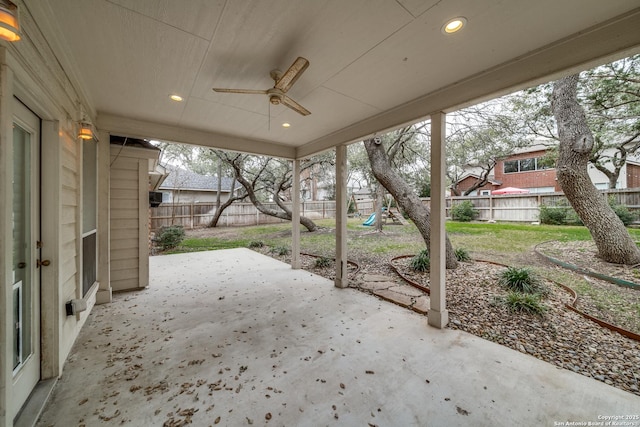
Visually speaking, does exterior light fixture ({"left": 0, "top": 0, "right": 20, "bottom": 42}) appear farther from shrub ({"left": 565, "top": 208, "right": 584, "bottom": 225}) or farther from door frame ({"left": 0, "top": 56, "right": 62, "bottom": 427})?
shrub ({"left": 565, "top": 208, "right": 584, "bottom": 225})

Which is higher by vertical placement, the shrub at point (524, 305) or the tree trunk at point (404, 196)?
the tree trunk at point (404, 196)

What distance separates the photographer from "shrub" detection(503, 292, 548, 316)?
2.73 metres

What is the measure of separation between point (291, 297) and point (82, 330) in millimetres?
2356

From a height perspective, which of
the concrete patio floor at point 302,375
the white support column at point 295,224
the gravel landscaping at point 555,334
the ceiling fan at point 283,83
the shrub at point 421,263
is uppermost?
the ceiling fan at point 283,83

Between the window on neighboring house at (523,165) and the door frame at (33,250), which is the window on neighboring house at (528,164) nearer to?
the window on neighboring house at (523,165)

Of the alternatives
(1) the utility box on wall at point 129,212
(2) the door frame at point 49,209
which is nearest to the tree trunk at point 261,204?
(1) the utility box on wall at point 129,212

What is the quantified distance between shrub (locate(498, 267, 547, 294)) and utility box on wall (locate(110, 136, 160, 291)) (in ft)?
18.3

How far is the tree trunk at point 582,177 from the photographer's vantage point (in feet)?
12.6

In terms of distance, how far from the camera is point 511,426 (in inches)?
56.2

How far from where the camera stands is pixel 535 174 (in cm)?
1289

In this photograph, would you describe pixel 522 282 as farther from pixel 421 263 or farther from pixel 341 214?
pixel 341 214

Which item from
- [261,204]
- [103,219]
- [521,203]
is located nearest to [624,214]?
[521,203]

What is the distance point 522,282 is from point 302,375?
3388 mm

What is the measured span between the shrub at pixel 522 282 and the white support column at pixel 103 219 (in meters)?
5.72
